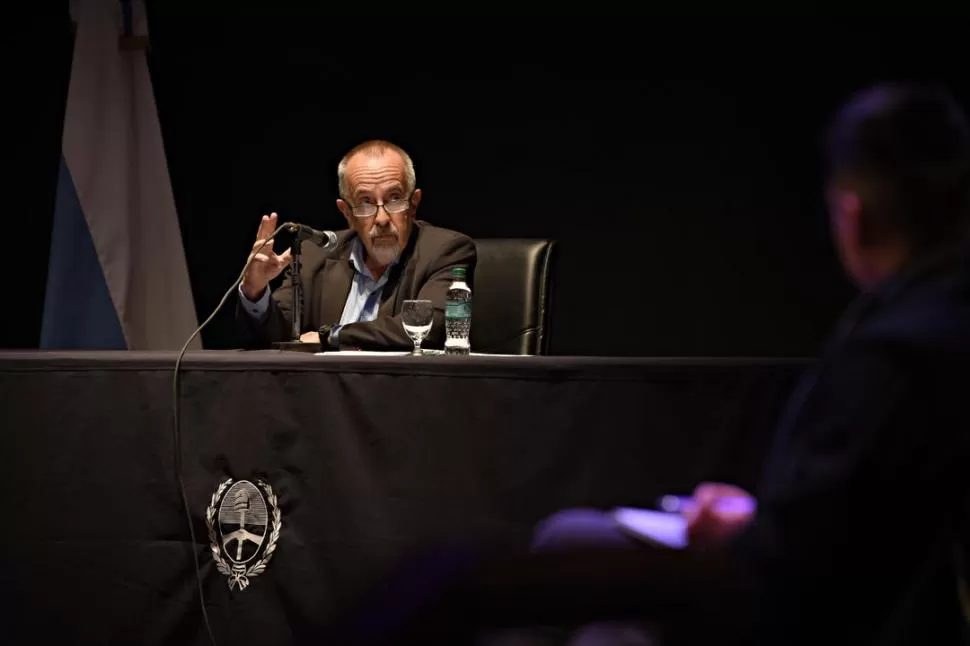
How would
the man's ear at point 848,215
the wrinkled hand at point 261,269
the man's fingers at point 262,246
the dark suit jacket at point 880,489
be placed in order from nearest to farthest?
the dark suit jacket at point 880,489
the man's ear at point 848,215
the man's fingers at point 262,246
the wrinkled hand at point 261,269

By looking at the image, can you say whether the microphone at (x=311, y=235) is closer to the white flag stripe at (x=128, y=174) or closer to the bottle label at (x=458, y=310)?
the bottle label at (x=458, y=310)

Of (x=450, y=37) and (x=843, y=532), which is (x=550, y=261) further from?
(x=843, y=532)

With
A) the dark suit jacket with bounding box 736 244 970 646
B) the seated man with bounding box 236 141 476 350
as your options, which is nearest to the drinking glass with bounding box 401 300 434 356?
the seated man with bounding box 236 141 476 350

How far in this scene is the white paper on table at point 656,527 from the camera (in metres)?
1.13

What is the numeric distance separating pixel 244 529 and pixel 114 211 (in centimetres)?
208

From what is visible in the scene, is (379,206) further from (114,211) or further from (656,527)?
(656,527)

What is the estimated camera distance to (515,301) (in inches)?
124

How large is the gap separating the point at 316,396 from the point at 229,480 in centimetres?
27

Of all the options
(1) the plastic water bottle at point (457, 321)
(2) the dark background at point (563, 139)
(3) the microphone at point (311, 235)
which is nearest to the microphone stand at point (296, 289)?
(3) the microphone at point (311, 235)

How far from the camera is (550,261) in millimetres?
3172

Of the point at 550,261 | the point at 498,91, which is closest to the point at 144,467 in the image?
the point at 550,261

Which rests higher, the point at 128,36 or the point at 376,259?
the point at 128,36

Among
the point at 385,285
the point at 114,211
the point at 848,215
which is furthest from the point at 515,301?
the point at 848,215

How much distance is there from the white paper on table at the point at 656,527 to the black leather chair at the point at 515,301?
189cm
